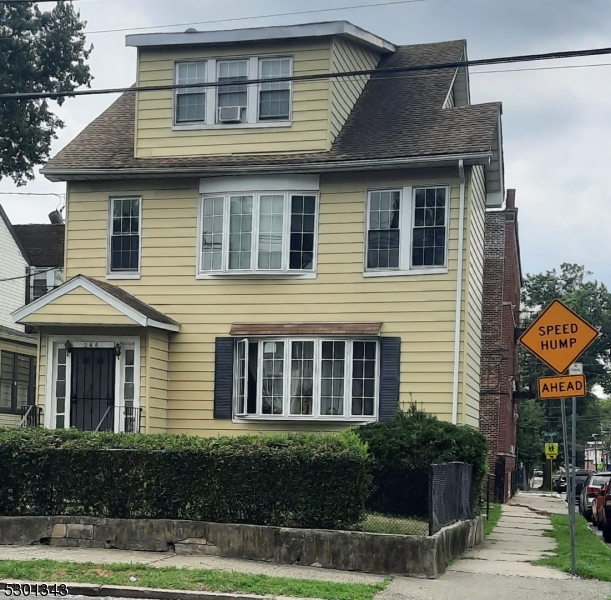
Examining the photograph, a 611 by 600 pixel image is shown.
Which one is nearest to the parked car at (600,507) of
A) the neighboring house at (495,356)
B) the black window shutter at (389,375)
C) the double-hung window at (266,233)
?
the neighboring house at (495,356)

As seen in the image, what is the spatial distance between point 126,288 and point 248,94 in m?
4.65

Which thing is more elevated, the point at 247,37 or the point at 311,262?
the point at 247,37

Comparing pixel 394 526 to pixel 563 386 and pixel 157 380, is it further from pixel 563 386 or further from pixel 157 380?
pixel 157 380

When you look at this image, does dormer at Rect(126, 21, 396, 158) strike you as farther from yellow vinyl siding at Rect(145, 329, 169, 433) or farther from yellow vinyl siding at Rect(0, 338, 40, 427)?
yellow vinyl siding at Rect(0, 338, 40, 427)

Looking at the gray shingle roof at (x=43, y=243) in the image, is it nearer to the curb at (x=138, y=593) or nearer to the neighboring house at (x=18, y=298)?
the neighboring house at (x=18, y=298)

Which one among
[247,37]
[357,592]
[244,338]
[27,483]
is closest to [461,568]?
[357,592]

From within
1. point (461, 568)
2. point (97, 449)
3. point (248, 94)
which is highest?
point (248, 94)

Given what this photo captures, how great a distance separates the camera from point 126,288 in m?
20.6

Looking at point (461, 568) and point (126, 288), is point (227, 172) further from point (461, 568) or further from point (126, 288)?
point (461, 568)

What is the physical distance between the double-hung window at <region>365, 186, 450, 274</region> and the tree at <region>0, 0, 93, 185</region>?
2151 cm

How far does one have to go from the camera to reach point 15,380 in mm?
33062

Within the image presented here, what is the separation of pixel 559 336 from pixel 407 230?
6.36 meters

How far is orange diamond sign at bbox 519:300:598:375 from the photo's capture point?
Answer: 13.1 metres

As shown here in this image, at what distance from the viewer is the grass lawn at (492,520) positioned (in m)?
20.3
